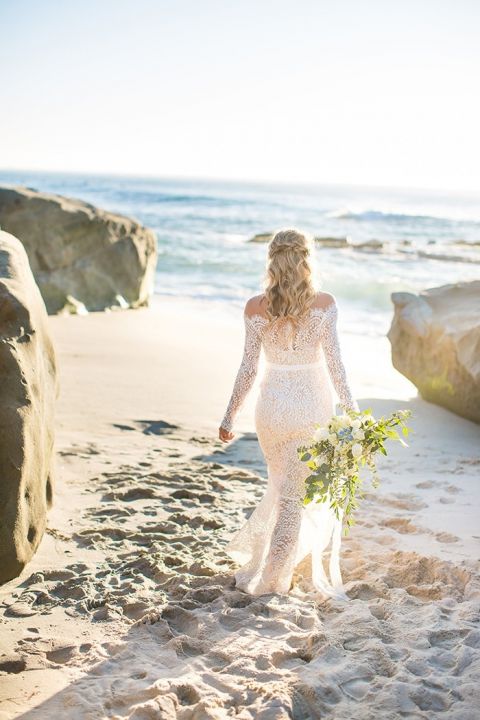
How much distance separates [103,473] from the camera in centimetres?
606

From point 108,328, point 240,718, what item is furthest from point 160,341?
point 240,718

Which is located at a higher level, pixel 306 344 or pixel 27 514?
pixel 306 344

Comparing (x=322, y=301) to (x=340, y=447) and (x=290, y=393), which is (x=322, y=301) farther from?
(x=340, y=447)

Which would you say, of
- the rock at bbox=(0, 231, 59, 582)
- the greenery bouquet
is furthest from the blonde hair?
the rock at bbox=(0, 231, 59, 582)

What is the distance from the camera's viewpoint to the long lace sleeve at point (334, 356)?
435cm

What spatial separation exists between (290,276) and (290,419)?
80cm

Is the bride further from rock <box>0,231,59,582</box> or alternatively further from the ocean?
rock <box>0,231,59,582</box>

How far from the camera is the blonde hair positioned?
421 cm

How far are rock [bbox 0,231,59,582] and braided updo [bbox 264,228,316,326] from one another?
1.40 m

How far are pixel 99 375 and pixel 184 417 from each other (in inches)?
61.1

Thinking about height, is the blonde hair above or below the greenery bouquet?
above

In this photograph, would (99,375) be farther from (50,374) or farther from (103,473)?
(50,374)

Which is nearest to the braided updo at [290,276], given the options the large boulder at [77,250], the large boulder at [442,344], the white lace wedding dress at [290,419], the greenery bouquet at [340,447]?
the white lace wedding dress at [290,419]

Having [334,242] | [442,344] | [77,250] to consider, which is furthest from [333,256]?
[442,344]
